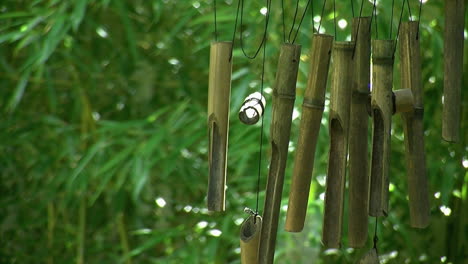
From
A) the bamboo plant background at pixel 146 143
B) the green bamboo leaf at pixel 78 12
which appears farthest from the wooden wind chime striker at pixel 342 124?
the green bamboo leaf at pixel 78 12

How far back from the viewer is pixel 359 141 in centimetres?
139

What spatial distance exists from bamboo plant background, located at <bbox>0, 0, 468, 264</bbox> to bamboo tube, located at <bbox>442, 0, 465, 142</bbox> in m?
0.68

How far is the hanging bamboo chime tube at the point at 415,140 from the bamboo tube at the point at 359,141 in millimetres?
71

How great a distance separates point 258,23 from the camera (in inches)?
91.3

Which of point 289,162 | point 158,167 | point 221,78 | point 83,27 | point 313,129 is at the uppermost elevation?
point 83,27

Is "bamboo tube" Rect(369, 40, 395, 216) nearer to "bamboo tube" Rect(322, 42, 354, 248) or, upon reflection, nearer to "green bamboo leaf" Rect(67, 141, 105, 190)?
"bamboo tube" Rect(322, 42, 354, 248)

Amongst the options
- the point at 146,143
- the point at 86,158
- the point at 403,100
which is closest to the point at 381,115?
the point at 403,100

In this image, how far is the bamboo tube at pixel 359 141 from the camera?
1377 millimetres

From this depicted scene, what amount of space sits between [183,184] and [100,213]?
326mm

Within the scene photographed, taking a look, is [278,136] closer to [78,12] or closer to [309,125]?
[309,125]

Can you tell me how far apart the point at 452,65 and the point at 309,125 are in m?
0.27

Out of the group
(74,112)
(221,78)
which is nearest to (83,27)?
(74,112)

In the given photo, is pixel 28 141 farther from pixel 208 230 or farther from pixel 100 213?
pixel 208 230

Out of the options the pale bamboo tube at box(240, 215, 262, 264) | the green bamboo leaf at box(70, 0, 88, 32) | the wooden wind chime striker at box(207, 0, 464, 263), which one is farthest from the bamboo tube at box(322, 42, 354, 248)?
the green bamboo leaf at box(70, 0, 88, 32)
